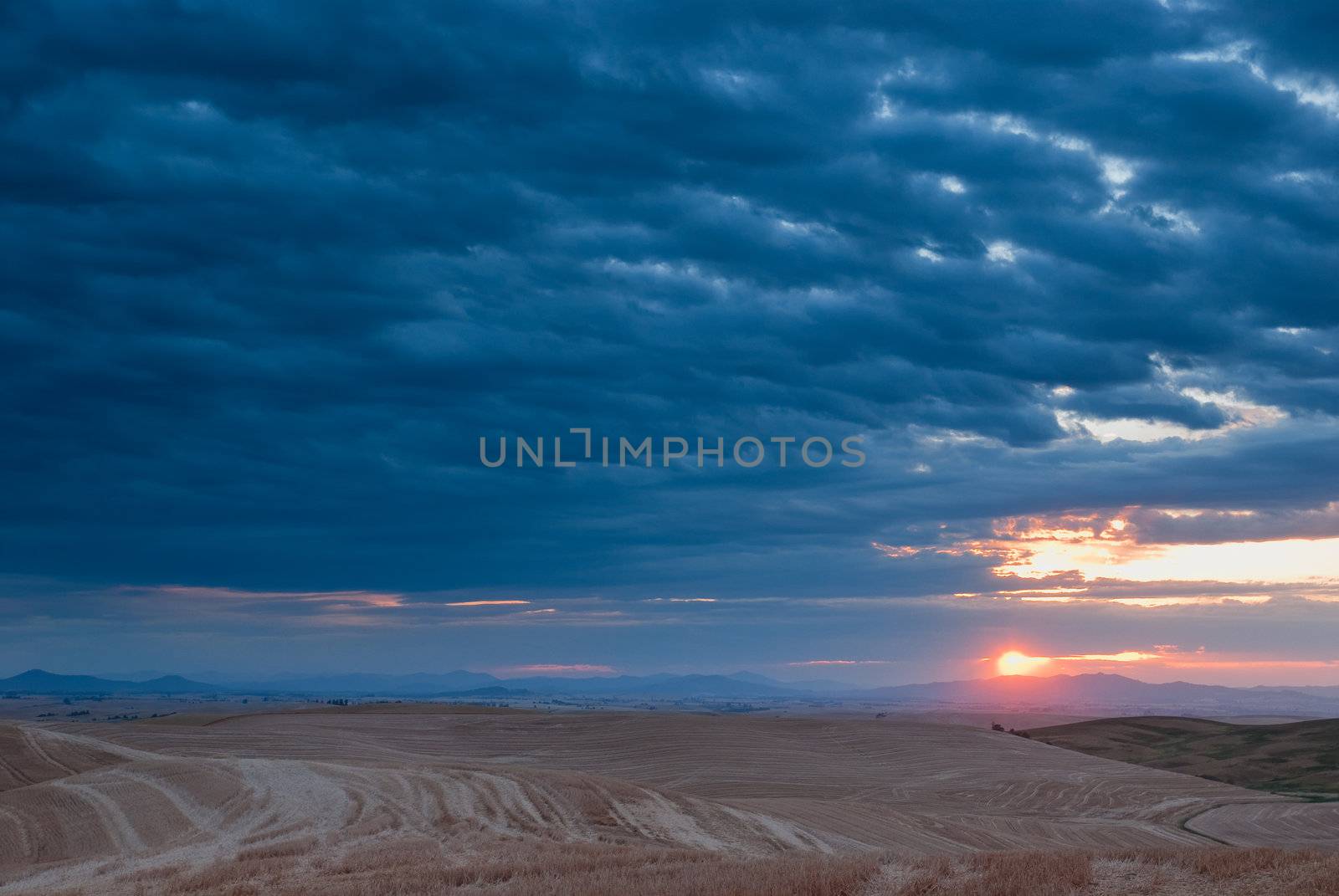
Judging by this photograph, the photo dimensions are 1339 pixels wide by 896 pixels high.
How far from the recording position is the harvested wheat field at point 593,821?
21.6 m

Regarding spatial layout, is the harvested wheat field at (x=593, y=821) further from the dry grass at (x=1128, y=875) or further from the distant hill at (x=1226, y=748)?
the distant hill at (x=1226, y=748)

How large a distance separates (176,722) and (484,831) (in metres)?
84.1

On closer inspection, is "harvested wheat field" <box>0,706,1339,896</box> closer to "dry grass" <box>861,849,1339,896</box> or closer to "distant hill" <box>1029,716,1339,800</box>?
"dry grass" <box>861,849,1339,896</box>

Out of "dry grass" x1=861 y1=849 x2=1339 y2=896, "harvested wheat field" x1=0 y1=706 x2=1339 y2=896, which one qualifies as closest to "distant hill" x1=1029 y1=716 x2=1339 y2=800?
"harvested wheat field" x1=0 y1=706 x2=1339 y2=896

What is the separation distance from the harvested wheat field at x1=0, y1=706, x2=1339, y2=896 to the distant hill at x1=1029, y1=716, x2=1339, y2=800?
17.0 m

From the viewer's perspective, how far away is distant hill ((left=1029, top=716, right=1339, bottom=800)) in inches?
3807

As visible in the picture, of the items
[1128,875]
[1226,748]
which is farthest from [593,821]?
[1226,748]

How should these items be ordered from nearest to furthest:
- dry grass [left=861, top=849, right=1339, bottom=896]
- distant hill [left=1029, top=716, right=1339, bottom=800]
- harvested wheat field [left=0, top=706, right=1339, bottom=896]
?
dry grass [left=861, top=849, right=1339, bottom=896] → harvested wheat field [left=0, top=706, right=1339, bottom=896] → distant hill [left=1029, top=716, right=1339, bottom=800]

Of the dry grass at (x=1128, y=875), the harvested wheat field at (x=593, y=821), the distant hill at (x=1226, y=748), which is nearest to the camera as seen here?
the dry grass at (x=1128, y=875)

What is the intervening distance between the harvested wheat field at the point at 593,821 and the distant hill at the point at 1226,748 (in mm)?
16978

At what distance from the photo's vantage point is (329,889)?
2205 cm

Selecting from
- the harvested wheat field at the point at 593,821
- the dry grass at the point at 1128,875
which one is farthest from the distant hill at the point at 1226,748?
the dry grass at the point at 1128,875

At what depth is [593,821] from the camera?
3647 cm

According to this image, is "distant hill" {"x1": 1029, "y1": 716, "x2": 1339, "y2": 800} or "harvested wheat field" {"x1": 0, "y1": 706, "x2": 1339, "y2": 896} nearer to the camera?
"harvested wheat field" {"x1": 0, "y1": 706, "x2": 1339, "y2": 896}
